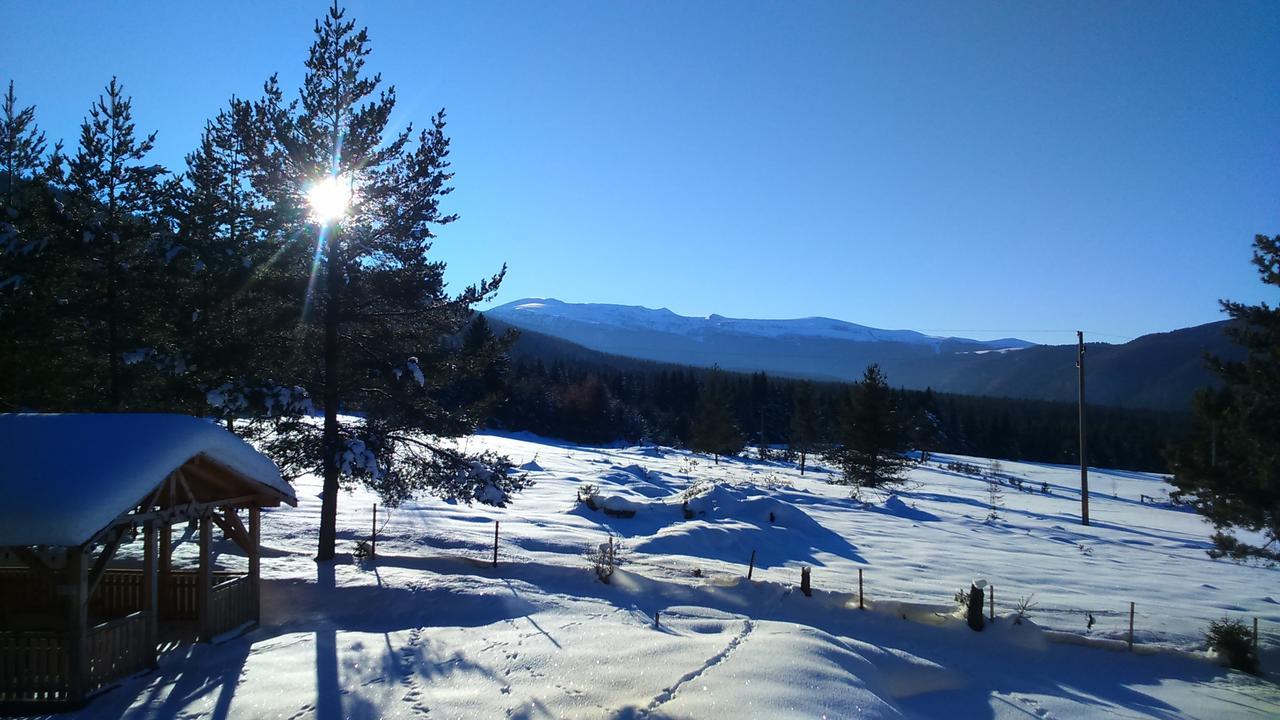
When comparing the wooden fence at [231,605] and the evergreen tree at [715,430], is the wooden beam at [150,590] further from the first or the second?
the evergreen tree at [715,430]

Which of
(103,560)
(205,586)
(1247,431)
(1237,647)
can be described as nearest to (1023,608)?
(1237,647)

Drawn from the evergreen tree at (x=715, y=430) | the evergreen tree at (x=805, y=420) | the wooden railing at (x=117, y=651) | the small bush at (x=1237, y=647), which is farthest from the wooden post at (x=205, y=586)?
the evergreen tree at (x=805, y=420)

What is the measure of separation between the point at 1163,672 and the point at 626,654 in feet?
33.3

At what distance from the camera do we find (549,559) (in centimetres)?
1597

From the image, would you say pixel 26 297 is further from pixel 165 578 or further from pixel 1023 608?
pixel 1023 608

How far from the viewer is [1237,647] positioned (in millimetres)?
12180

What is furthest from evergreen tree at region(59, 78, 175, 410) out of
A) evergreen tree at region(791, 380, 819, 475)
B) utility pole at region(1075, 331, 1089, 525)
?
evergreen tree at region(791, 380, 819, 475)

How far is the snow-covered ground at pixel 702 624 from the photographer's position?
7.91 m

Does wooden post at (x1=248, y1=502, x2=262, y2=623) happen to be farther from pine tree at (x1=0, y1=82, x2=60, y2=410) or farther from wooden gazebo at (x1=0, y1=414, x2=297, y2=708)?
pine tree at (x1=0, y1=82, x2=60, y2=410)

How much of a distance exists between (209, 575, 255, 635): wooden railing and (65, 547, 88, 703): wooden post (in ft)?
7.10

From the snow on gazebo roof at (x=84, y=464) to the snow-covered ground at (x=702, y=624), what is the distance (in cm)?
223

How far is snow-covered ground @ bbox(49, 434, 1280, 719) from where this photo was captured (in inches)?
311

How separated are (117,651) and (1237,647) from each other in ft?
58.9

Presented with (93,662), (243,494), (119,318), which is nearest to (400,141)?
(119,318)
